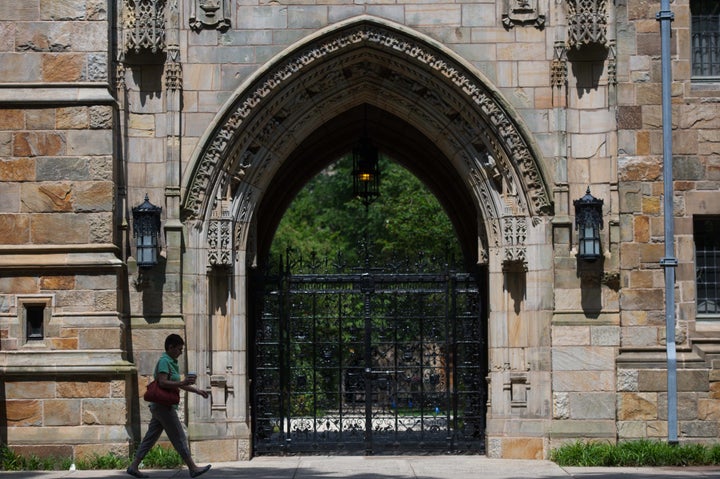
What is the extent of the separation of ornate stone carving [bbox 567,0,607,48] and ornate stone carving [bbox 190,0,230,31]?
3968 millimetres

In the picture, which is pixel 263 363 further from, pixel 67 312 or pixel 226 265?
pixel 67 312

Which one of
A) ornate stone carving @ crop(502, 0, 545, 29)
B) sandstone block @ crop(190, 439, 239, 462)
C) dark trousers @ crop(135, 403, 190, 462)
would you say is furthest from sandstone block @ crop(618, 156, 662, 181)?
dark trousers @ crop(135, 403, 190, 462)

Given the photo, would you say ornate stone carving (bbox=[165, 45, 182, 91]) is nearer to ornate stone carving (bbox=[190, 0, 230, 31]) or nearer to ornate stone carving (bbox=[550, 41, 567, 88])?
ornate stone carving (bbox=[190, 0, 230, 31])

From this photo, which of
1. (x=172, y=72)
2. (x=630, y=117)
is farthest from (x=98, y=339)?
(x=630, y=117)

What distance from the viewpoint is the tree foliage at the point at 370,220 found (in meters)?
36.0

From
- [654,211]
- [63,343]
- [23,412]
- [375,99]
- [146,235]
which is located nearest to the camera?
[23,412]

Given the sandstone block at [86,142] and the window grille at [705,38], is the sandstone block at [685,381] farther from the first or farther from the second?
the sandstone block at [86,142]

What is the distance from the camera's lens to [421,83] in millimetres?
17078

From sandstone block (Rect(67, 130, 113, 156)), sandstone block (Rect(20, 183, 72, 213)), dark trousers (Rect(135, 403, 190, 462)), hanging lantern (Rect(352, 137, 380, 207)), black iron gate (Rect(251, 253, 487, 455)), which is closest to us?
dark trousers (Rect(135, 403, 190, 462))

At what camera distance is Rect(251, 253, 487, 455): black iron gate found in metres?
17.7

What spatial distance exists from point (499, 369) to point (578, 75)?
11.6 feet

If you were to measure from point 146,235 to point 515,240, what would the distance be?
4.23 m

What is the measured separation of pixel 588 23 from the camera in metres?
16.3

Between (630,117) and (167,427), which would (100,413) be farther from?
(630,117)
